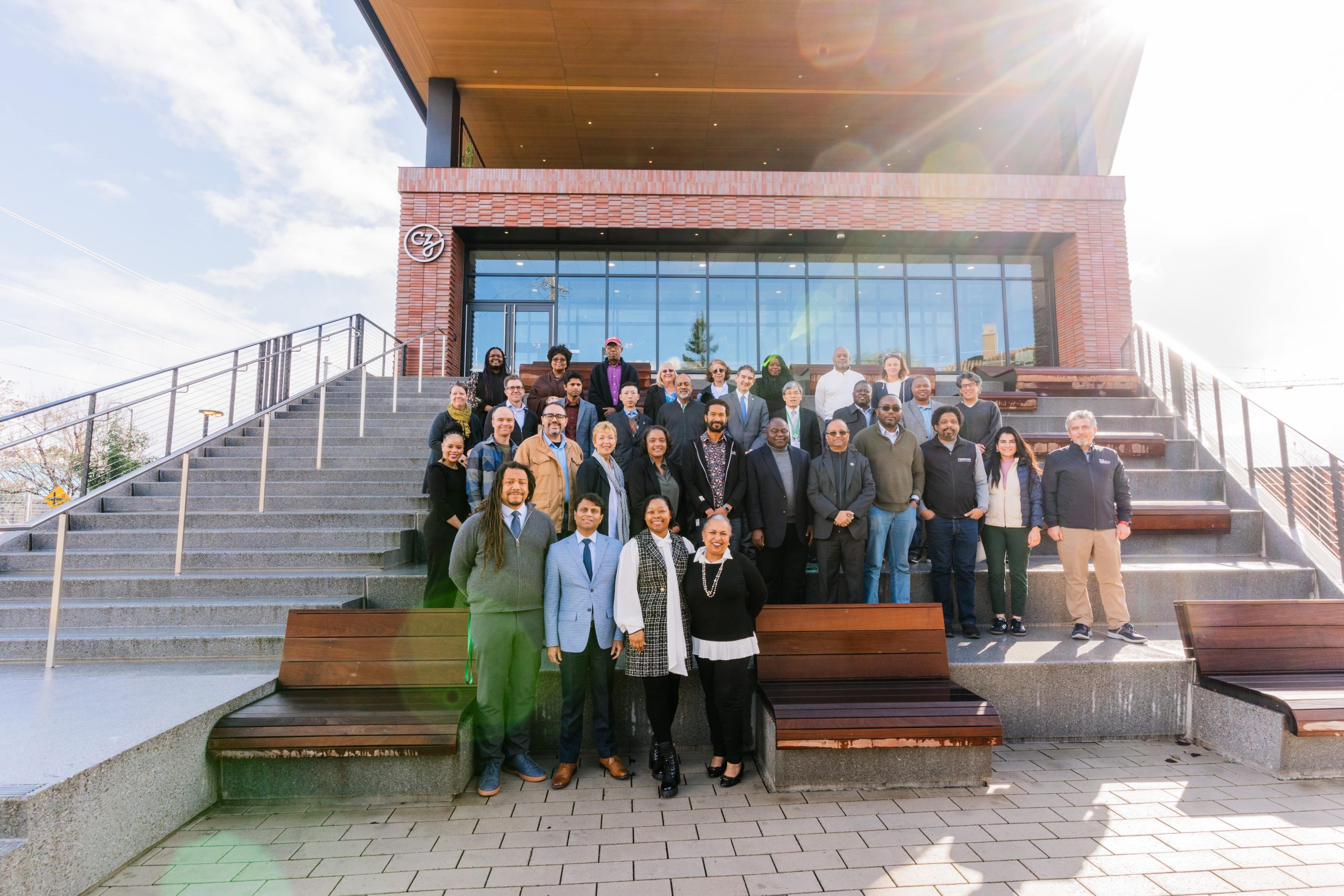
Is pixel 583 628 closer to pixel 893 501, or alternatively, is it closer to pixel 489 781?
pixel 489 781

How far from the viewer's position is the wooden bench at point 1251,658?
13.4 ft

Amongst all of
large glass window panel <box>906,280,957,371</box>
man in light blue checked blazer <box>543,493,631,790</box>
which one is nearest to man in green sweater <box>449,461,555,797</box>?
man in light blue checked blazer <box>543,493,631,790</box>

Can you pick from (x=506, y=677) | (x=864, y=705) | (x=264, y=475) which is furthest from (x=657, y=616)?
(x=264, y=475)

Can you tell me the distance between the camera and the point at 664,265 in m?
16.9

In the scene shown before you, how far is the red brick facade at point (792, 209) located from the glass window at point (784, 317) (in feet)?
5.42

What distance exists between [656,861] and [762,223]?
47.9ft

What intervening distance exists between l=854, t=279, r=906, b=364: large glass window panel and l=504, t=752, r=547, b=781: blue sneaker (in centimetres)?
1430

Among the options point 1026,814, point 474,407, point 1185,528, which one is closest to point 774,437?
point 1026,814

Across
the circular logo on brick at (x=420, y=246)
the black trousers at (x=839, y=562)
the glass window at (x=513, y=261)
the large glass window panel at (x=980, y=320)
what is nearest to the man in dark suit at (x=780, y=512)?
the black trousers at (x=839, y=562)

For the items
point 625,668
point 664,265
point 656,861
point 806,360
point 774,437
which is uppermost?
point 664,265

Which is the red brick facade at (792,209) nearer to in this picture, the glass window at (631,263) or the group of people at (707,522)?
the glass window at (631,263)

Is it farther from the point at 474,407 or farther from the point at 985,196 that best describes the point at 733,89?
the point at 474,407

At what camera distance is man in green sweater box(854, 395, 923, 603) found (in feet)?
17.6

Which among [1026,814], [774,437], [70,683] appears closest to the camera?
[1026,814]
